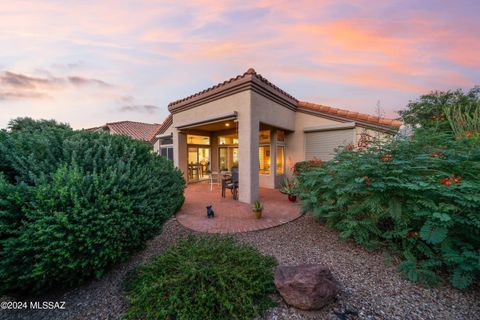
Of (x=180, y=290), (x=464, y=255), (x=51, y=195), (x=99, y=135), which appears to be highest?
(x=99, y=135)

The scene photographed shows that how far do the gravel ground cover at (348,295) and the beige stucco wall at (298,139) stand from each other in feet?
19.7

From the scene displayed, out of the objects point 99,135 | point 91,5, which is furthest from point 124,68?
point 99,135

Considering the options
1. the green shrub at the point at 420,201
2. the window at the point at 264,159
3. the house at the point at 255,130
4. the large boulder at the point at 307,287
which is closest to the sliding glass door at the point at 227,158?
the house at the point at 255,130

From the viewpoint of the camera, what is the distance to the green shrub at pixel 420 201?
234 centimetres

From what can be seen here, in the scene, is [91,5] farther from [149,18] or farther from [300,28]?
[300,28]

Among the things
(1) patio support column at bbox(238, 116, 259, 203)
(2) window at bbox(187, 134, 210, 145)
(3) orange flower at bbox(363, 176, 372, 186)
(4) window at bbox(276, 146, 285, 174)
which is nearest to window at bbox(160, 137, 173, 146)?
(2) window at bbox(187, 134, 210, 145)

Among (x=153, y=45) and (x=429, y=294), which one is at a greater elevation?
(x=153, y=45)

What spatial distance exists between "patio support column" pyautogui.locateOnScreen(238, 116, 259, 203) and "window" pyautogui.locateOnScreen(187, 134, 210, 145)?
5.08 m

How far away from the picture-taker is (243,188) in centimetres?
671

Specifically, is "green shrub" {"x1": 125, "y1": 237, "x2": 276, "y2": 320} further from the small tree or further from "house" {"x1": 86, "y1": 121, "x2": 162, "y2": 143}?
the small tree

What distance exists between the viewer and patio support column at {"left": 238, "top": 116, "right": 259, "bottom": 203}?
21.0 feet

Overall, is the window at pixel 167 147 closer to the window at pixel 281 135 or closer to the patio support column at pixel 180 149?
the patio support column at pixel 180 149

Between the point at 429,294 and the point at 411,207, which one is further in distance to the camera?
the point at 411,207

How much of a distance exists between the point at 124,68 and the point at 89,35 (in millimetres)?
1959
